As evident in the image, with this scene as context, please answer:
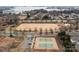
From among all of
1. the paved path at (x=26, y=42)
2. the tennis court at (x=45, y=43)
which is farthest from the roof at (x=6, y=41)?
the tennis court at (x=45, y=43)

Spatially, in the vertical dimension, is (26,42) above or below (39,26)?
below

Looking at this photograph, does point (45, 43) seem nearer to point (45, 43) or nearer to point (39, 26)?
point (45, 43)

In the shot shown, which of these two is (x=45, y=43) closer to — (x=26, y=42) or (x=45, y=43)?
(x=45, y=43)

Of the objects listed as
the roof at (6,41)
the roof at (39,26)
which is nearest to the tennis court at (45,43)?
the roof at (39,26)

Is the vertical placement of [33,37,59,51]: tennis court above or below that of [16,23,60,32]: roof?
below

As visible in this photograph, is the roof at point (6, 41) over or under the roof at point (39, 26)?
under

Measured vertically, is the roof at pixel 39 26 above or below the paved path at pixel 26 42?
above

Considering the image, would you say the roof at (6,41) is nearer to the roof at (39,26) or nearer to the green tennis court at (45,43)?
the roof at (39,26)

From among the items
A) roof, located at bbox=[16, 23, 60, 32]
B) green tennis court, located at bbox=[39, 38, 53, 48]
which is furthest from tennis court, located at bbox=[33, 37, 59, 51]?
roof, located at bbox=[16, 23, 60, 32]

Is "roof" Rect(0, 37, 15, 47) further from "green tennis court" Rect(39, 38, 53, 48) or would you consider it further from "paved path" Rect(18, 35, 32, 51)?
"green tennis court" Rect(39, 38, 53, 48)

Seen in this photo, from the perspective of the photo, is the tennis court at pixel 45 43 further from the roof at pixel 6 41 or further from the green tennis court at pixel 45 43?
the roof at pixel 6 41

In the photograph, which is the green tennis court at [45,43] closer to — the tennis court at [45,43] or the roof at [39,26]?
the tennis court at [45,43]

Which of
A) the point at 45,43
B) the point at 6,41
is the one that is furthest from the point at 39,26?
the point at 6,41
